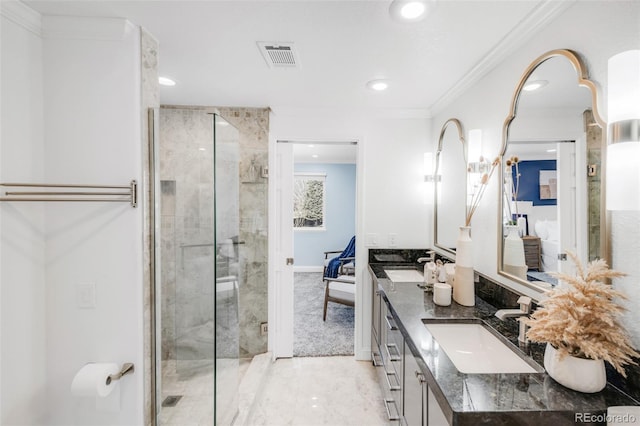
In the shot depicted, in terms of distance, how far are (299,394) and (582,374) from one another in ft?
6.59

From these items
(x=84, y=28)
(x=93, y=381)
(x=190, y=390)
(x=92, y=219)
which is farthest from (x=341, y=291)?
(x=84, y=28)

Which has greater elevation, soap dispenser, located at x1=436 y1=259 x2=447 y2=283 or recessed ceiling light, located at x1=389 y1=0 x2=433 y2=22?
recessed ceiling light, located at x1=389 y1=0 x2=433 y2=22

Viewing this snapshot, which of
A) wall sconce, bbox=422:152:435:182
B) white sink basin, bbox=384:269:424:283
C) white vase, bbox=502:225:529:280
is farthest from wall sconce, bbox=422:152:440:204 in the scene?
white vase, bbox=502:225:529:280

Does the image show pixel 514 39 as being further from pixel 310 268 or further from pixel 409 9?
pixel 310 268

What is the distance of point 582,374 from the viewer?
88 cm

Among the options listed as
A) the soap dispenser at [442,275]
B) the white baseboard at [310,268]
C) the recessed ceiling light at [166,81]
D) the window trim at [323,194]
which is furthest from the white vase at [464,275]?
the white baseboard at [310,268]

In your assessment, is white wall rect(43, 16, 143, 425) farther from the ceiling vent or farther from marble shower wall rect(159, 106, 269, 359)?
the ceiling vent

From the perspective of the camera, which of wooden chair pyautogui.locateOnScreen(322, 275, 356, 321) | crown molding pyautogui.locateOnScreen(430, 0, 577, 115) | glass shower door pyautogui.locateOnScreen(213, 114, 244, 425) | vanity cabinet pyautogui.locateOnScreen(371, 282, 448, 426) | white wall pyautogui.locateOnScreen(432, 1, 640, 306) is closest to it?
white wall pyautogui.locateOnScreen(432, 1, 640, 306)

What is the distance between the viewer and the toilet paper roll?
1289 mm

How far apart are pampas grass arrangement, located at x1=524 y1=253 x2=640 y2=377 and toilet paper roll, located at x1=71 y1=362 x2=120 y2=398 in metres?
1.79

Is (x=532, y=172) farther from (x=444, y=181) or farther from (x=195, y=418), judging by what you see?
(x=195, y=418)

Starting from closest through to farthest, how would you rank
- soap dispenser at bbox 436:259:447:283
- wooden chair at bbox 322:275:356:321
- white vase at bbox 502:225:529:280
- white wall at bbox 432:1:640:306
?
white wall at bbox 432:1:640:306, white vase at bbox 502:225:529:280, soap dispenser at bbox 436:259:447:283, wooden chair at bbox 322:275:356:321

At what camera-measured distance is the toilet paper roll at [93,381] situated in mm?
1289

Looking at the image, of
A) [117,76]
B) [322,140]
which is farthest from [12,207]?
[322,140]
